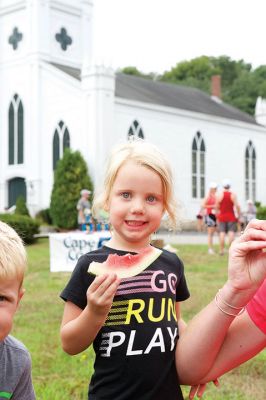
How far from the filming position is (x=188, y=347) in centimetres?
257

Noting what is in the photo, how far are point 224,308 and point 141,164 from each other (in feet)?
2.43

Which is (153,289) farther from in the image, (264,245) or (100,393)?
(264,245)

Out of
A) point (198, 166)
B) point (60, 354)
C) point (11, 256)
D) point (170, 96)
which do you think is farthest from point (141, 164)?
point (170, 96)

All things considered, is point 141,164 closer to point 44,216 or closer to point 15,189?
point 44,216

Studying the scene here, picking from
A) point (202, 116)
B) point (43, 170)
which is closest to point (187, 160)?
point (202, 116)

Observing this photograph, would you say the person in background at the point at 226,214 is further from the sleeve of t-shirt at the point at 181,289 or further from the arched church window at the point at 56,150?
the arched church window at the point at 56,150

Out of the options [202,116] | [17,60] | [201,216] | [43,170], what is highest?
[17,60]

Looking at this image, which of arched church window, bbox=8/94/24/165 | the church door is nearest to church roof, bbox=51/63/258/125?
arched church window, bbox=8/94/24/165

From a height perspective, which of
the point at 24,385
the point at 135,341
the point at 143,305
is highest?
the point at 143,305

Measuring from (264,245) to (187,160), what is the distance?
37.0 metres

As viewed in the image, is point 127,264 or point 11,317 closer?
point 11,317

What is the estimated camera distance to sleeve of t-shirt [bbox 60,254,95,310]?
2.63m

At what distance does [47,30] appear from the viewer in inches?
1355

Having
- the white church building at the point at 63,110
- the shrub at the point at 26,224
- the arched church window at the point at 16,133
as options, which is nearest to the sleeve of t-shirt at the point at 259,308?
the shrub at the point at 26,224
